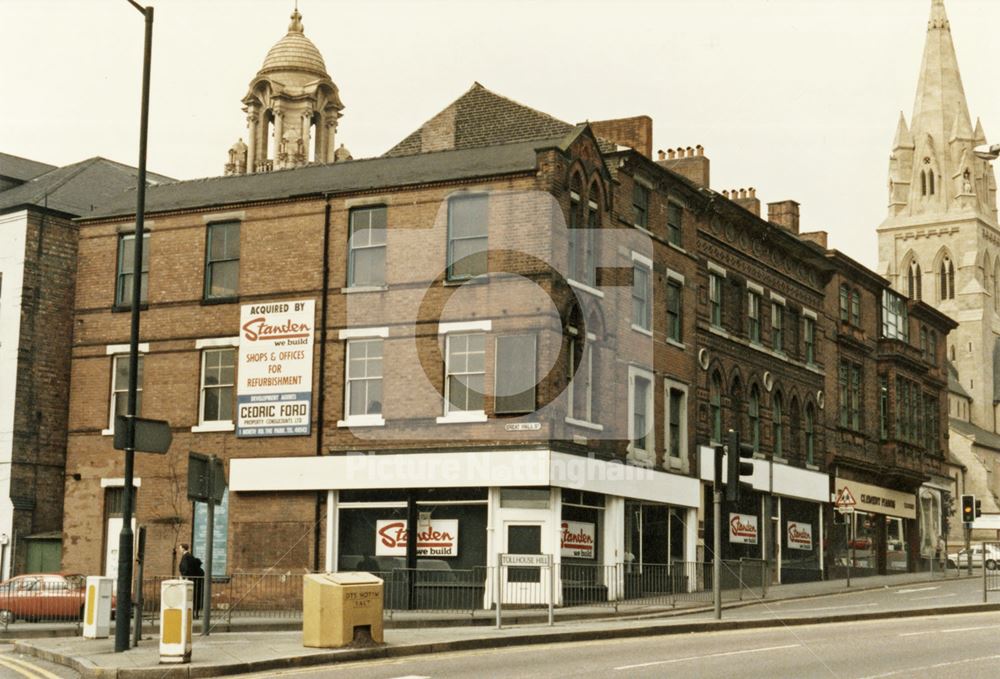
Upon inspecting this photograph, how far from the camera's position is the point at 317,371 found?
115 feet

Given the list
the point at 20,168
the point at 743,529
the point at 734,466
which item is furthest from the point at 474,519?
the point at 20,168

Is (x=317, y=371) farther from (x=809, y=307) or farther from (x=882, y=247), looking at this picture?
(x=882, y=247)

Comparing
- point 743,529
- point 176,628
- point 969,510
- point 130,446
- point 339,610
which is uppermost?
point 130,446

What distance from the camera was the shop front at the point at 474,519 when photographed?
31.6 metres

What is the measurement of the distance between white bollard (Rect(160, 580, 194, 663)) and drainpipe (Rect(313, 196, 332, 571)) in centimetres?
1516

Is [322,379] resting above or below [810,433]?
above

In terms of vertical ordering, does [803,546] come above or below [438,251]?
below

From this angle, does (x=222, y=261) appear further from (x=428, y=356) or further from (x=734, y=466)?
(x=734, y=466)

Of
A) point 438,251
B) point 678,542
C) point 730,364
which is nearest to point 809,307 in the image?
point 730,364

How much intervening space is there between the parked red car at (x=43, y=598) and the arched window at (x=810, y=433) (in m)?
26.4

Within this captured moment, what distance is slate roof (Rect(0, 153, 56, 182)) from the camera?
149 feet

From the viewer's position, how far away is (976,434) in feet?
388

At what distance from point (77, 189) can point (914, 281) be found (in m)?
114

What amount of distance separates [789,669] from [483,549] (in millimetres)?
15520
